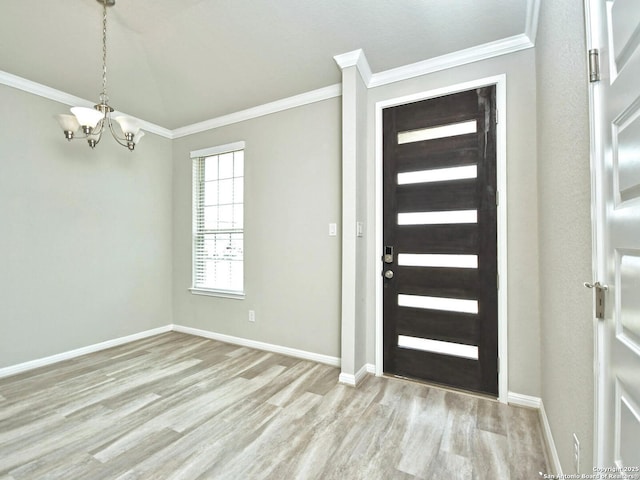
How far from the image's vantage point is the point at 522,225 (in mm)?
2229

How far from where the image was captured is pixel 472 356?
7.88 feet

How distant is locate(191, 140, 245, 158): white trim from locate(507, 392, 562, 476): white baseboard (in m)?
3.61

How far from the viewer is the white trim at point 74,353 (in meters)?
2.77

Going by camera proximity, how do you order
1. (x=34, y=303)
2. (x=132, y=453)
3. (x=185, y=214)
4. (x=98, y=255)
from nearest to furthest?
(x=132, y=453) → (x=34, y=303) → (x=98, y=255) → (x=185, y=214)

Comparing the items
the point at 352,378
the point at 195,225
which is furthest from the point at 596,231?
the point at 195,225

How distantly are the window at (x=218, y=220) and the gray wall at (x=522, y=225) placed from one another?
276 cm

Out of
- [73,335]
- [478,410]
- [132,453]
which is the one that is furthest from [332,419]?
[73,335]

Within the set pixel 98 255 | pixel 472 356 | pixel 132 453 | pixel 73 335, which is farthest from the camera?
pixel 98 255

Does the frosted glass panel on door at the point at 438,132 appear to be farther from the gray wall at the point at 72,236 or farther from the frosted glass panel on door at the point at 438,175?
the gray wall at the point at 72,236

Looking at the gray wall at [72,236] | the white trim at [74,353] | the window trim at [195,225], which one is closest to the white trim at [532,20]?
the window trim at [195,225]

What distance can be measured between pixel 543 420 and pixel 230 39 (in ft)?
12.2

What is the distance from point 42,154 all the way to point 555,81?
427 centimetres

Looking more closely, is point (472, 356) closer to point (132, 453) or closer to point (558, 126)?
point (558, 126)

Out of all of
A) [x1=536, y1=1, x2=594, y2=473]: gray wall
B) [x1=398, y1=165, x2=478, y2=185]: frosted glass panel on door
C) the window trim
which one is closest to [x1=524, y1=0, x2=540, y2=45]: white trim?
[x1=536, y1=1, x2=594, y2=473]: gray wall
